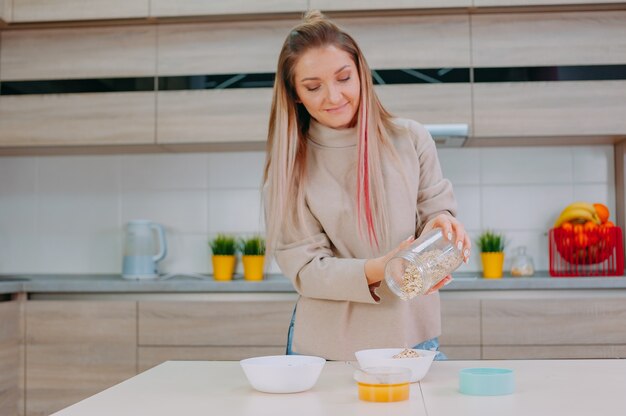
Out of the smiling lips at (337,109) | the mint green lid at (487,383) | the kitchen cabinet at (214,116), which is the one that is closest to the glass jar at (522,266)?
the kitchen cabinet at (214,116)

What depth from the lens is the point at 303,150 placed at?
1.71 m

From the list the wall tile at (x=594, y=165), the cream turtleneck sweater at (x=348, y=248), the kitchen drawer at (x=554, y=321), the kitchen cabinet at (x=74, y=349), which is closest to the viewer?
the cream turtleneck sweater at (x=348, y=248)

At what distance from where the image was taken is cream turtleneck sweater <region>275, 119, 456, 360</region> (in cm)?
155

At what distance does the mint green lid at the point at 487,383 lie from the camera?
1.10 m

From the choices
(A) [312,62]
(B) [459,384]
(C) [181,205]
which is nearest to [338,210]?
(A) [312,62]

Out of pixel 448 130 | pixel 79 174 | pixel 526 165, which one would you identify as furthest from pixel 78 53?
pixel 526 165

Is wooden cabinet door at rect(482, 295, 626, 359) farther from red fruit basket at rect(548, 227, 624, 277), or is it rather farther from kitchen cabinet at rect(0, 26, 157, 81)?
kitchen cabinet at rect(0, 26, 157, 81)

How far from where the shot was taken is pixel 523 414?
3.20 feet

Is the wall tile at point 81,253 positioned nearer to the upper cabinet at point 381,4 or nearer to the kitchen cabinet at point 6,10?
the kitchen cabinet at point 6,10

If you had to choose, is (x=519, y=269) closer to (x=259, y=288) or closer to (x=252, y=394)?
(x=259, y=288)

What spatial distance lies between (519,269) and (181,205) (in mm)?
1503

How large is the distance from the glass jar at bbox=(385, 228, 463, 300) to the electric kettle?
2073mm

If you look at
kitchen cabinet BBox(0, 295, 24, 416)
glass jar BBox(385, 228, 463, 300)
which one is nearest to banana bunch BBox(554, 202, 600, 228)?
glass jar BBox(385, 228, 463, 300)

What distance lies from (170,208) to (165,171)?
172mm
